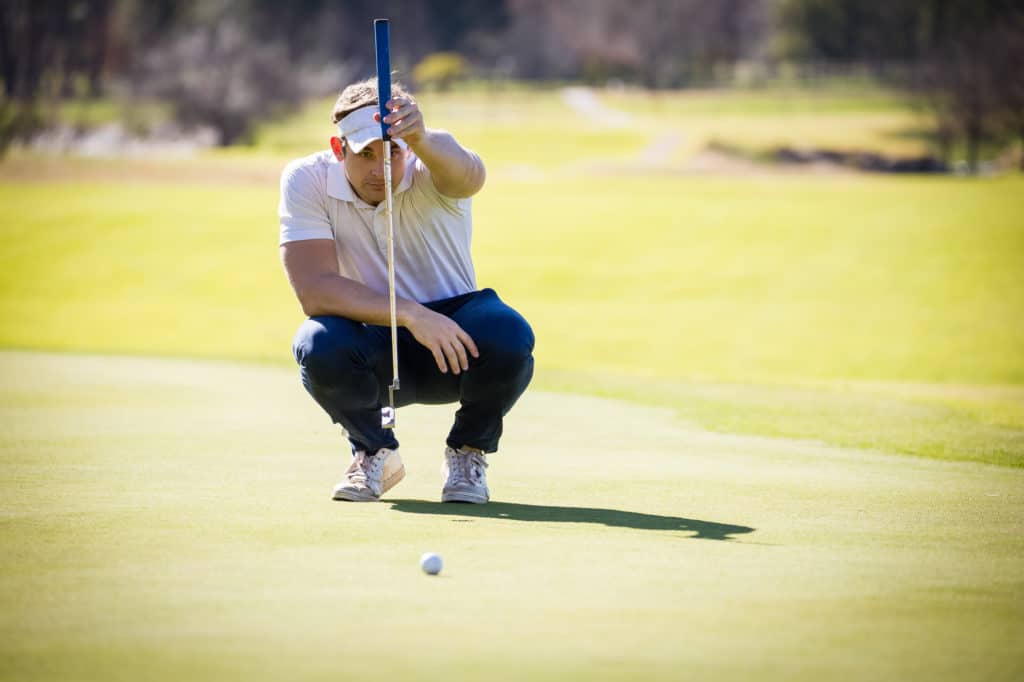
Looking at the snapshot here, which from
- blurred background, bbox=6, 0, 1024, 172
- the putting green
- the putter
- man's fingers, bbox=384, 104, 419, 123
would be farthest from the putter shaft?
blurred background, bbox=6, 0, 1024, 172

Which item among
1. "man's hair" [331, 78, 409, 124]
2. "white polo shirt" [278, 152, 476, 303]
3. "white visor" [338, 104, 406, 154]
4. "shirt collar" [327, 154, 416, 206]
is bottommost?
"white polo shirt" [278, 152, 476, 303]

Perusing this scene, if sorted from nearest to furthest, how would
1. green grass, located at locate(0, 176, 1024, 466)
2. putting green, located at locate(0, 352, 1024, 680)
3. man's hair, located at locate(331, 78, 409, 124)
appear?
putting green, located at locate(0, 352, 1024, 680), man's hair, located at locate(331, 78, 409, 124), green grass, located at locate(0, 176, 1024, 466)

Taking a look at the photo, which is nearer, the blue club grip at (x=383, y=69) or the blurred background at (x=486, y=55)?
the blue club grip at (x=383, y=69)

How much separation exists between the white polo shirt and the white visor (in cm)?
19

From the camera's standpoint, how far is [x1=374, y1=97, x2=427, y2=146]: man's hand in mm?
4113

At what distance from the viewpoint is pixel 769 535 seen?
11.7 feet

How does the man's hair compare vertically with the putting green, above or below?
above

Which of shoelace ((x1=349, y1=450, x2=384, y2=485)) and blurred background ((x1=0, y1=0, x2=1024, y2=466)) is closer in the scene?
shoelace ((x1=349, y1=450, x2=384, y2=485))

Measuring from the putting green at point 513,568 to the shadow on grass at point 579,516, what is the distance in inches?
0.7

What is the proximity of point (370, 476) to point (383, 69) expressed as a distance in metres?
1.30

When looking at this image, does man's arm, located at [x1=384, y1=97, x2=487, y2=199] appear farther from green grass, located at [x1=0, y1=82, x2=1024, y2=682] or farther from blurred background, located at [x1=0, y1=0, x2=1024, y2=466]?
green grass, located at [x1=0, y1=82, x2=1024, y2=682]

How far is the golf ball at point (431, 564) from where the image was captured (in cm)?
290

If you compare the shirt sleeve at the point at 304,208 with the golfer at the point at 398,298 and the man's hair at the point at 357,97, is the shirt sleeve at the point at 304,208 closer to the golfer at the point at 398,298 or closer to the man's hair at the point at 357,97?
the golfer at the point at 398,298

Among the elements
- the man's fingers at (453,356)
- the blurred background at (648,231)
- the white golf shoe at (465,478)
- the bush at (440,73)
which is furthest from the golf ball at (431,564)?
the bush at (440,73)
